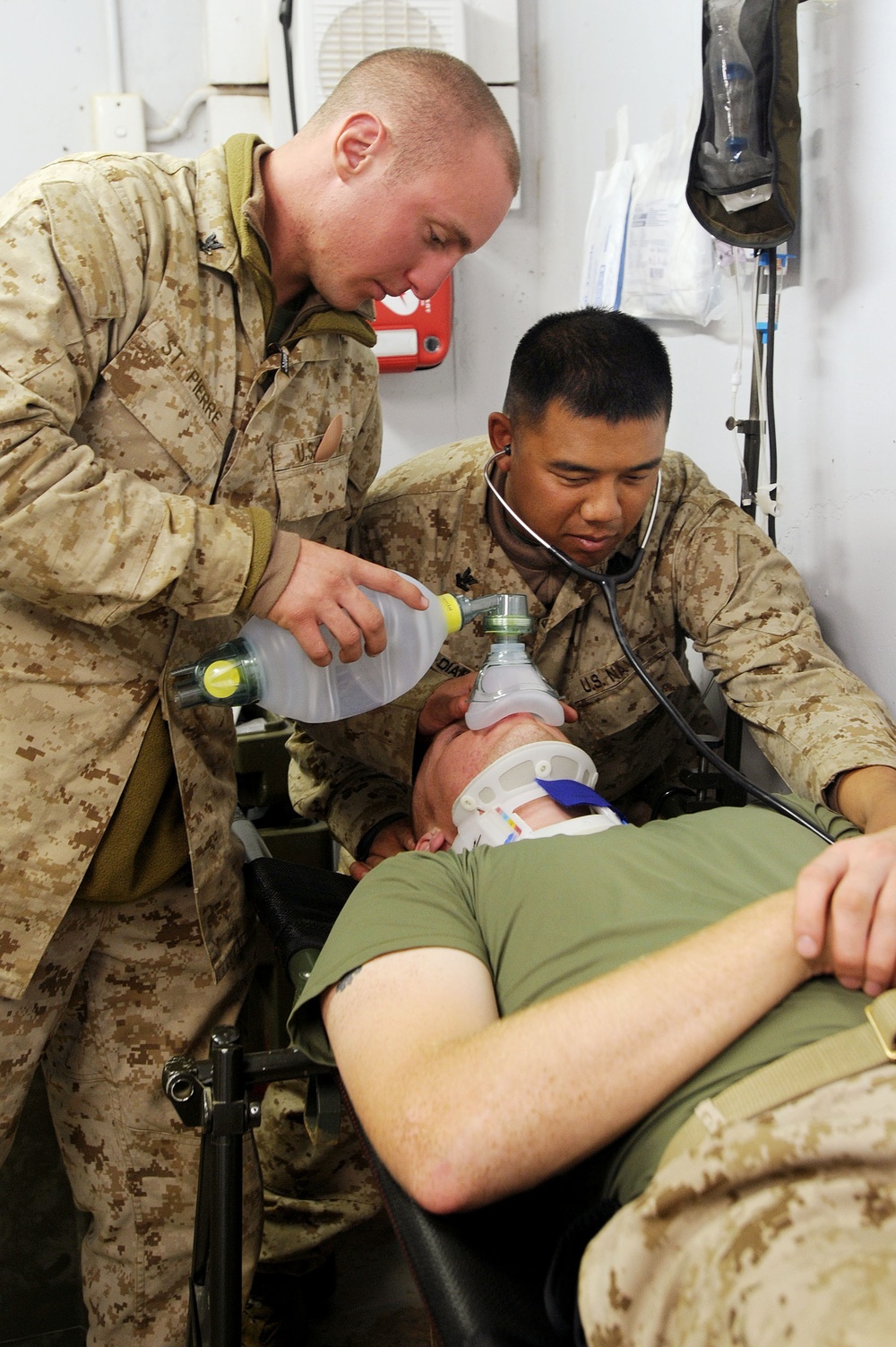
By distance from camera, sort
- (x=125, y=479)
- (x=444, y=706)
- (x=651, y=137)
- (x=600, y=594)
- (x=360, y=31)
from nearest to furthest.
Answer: (x=125, y=479) → (x=444, y=706) → (x=600, y=594) → (x=651, y=137) → (x=360, y=31)

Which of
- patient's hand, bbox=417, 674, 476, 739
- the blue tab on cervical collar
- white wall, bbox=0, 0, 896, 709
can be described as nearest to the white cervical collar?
the blue tab on cervical collar

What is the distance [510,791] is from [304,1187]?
1.04m

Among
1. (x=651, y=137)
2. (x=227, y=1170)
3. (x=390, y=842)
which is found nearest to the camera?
(x=227, y=1170)

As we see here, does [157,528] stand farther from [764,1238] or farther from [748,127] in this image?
[748,127]

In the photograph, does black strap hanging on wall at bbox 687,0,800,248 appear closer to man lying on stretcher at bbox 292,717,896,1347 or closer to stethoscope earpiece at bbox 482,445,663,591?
stethoscope earpiece at bbox 482,445,663,591

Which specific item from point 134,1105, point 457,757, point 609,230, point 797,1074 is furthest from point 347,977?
point 609,230

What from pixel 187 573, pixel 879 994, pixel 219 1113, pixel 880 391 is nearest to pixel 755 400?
pixel 880 391

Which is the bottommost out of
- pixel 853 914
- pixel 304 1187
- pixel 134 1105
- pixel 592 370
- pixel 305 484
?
pixel 304 1187

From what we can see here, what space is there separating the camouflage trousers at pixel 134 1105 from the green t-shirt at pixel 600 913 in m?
0.54

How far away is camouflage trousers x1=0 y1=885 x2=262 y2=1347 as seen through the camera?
5.28ft

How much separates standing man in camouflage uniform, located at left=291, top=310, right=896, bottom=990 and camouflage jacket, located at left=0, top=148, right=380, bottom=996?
34cm

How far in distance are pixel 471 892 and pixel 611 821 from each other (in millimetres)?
241

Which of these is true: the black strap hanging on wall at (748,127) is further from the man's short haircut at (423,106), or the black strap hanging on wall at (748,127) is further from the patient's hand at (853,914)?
the patient's hand at (853,914)

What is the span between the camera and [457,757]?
154 centimetres
